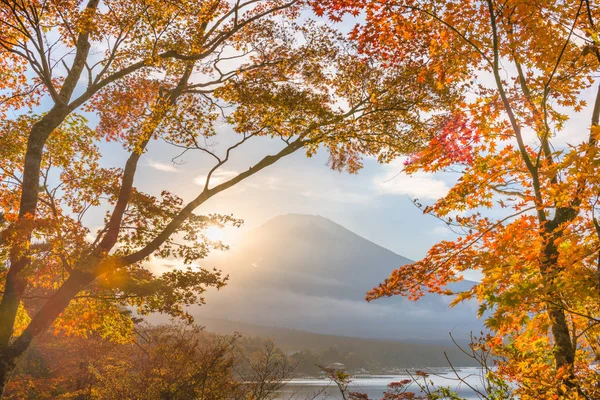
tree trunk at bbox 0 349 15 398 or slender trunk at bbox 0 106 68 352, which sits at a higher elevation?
slender trunk at bbox 0 106 68 352

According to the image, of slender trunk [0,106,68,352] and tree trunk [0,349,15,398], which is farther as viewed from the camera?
slender trunk [0,106,68,352]

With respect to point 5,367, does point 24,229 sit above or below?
above

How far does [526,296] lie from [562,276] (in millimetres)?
672

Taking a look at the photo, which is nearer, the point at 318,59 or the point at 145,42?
the point at 145,42

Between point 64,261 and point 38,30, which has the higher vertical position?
point 38,30

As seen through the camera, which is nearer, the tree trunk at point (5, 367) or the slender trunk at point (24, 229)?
the tree trunk at point (5, 367)

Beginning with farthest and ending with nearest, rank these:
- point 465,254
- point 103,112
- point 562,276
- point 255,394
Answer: point 103,112 → point 255,394 → point 465,254 → point 562,276

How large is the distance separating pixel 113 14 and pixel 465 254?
9.81m

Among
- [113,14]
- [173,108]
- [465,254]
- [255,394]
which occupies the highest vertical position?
[113,14]

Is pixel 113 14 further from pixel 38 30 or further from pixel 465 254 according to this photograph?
pixel 465 254

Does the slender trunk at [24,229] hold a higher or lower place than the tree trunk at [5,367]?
higher

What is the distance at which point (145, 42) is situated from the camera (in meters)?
10.7

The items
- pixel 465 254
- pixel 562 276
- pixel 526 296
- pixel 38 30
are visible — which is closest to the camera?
pixel 526 296

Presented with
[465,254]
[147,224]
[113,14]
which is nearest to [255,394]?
[147,224]
